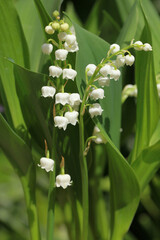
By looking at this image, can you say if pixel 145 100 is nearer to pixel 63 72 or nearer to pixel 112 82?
pixel 112 82

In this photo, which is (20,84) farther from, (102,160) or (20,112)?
(102,160)

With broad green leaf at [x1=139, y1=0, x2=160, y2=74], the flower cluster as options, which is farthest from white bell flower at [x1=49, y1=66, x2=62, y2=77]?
broad green leaf at [x1=139, y1=0, x2=160, y2=74]

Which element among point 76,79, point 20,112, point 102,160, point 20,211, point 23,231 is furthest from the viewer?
point 20,211

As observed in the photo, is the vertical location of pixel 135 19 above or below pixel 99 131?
above

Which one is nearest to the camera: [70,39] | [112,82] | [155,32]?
[70,39]

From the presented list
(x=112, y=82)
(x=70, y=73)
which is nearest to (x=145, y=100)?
(x=112, y=82)

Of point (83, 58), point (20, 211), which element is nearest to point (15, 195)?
point (20, 211)
